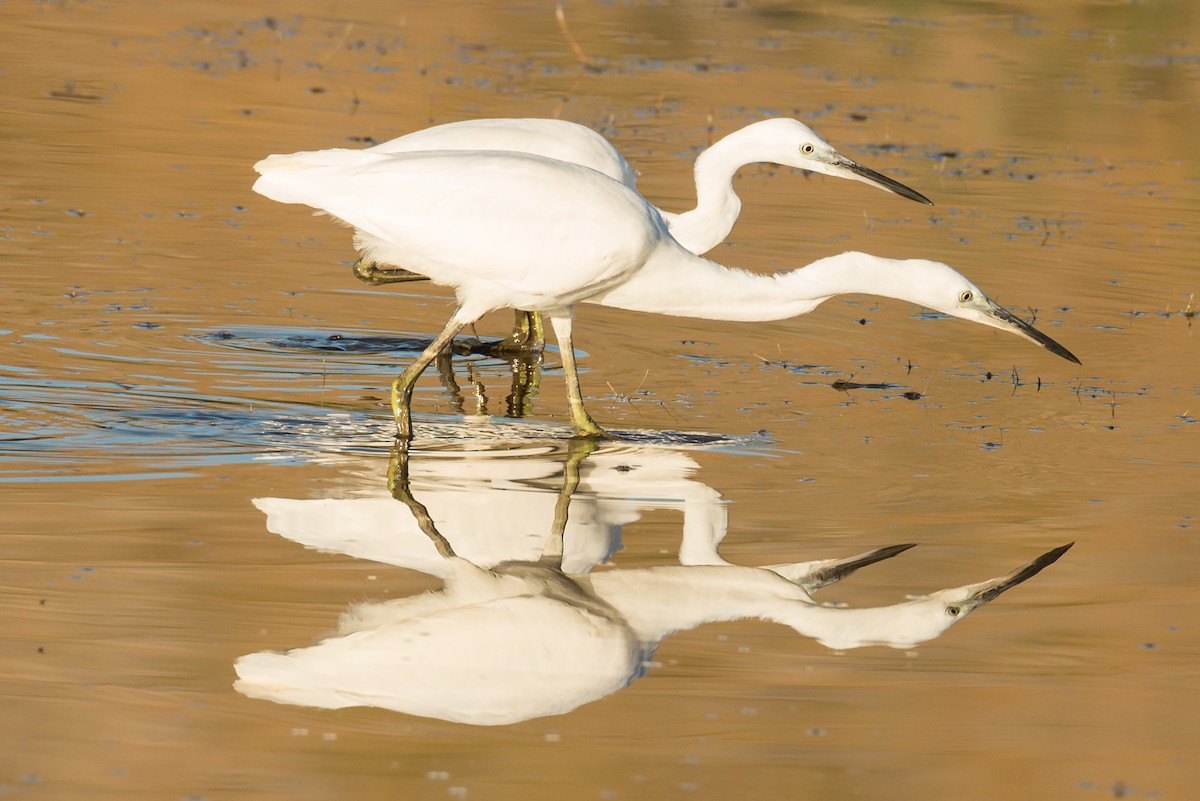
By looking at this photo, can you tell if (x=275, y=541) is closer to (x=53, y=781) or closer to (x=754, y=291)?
(x=53, y=781)

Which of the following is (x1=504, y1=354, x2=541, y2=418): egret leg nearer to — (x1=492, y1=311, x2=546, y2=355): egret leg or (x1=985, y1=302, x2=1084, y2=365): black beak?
(x1=492, y1=311, x2=546, y2=355): egret leg

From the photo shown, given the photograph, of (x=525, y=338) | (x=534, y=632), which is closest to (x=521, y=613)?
(x=534, y=632)

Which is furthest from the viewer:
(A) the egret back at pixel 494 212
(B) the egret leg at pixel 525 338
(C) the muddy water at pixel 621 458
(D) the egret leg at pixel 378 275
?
(D) the egret leg at pixel 378 275

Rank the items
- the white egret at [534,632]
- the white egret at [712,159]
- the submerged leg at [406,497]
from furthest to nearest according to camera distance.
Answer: the white egret at [712,159] < the submerged leg at [406,497] < the white egret at [534,632]

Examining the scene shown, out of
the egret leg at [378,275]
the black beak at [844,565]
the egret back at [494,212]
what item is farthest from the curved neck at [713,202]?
the black beak at [844,565]

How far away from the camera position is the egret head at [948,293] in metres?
7.83

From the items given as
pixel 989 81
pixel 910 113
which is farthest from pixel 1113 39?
pixel 910 113

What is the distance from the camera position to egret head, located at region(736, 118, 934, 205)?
9914 millimetres

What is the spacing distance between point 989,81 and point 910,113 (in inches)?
95.9

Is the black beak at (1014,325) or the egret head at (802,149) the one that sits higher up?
the egret head at (802,149)

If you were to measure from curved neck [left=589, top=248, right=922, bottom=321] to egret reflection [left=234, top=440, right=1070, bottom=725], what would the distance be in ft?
3.83

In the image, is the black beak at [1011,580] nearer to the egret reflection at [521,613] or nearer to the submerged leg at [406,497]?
the egret reflection at [521,613]

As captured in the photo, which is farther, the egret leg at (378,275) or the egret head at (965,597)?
the egret leg at (378,275)

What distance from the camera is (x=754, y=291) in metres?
8.08
